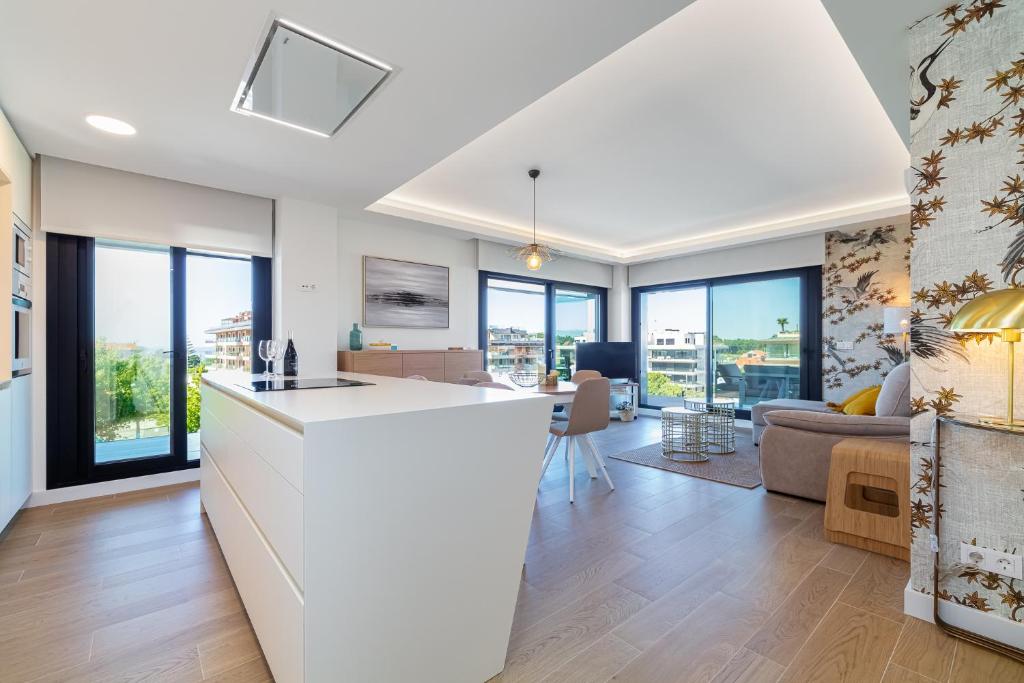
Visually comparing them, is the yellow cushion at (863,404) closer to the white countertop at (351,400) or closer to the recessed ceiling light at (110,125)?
the white countertop at (351,400)

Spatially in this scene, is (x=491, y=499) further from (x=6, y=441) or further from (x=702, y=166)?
(x=702, y=166)

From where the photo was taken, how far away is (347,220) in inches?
190

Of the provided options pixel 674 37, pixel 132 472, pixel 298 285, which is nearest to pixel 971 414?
pixel 674 37

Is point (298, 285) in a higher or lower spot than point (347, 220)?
lower

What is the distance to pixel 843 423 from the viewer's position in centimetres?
302

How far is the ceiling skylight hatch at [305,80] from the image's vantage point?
6.67 ft

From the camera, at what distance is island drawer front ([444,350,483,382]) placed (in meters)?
5.03

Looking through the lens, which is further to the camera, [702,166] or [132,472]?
[702,166]

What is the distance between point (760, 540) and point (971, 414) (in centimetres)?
129

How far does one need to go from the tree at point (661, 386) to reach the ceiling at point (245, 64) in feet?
18.6

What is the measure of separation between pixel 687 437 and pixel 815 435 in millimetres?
1789

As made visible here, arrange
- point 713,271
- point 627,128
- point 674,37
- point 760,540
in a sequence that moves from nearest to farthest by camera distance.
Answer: point 674,37 < point 760,540 < point 627,128 < point 713,271

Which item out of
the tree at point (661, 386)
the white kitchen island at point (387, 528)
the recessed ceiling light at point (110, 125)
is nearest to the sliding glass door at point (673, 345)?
the tree at point (661, 386)

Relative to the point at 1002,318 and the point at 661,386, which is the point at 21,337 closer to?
the point at 1002,318
